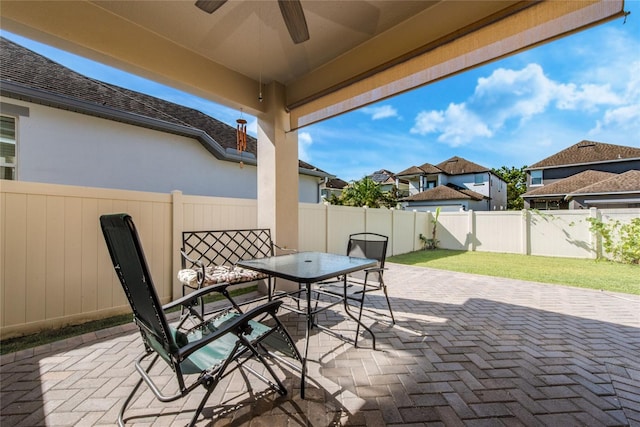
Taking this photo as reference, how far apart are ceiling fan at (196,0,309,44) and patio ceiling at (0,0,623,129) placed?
0.37 meters

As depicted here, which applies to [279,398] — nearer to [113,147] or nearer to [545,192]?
[113,147]

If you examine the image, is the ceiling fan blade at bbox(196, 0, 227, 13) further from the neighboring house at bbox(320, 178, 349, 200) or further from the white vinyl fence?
the neighboring house at bbox(320, 178, 349, 200)

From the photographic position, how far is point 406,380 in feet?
6.75

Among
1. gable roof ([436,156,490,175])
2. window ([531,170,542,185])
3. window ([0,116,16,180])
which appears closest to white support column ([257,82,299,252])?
window ([0,116,16,180])

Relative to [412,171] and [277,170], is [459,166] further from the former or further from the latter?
[277,170]

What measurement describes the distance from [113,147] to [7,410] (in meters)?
5.14

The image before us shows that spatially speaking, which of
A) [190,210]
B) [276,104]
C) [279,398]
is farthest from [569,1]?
[190,210]

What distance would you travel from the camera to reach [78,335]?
278cm

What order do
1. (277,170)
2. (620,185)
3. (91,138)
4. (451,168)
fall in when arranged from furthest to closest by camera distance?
(451,168) < (620,185) < (91,138) < (277,170)

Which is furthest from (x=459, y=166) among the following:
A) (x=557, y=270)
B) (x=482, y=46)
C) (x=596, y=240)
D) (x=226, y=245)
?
(x=226, y=245)

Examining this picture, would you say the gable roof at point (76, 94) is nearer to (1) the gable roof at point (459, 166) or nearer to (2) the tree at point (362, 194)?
(2) the tree at point (362, 194)

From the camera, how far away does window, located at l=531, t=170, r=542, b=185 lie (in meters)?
17.2

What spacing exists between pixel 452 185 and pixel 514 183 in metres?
13.9

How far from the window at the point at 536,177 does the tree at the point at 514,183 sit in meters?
11.1
